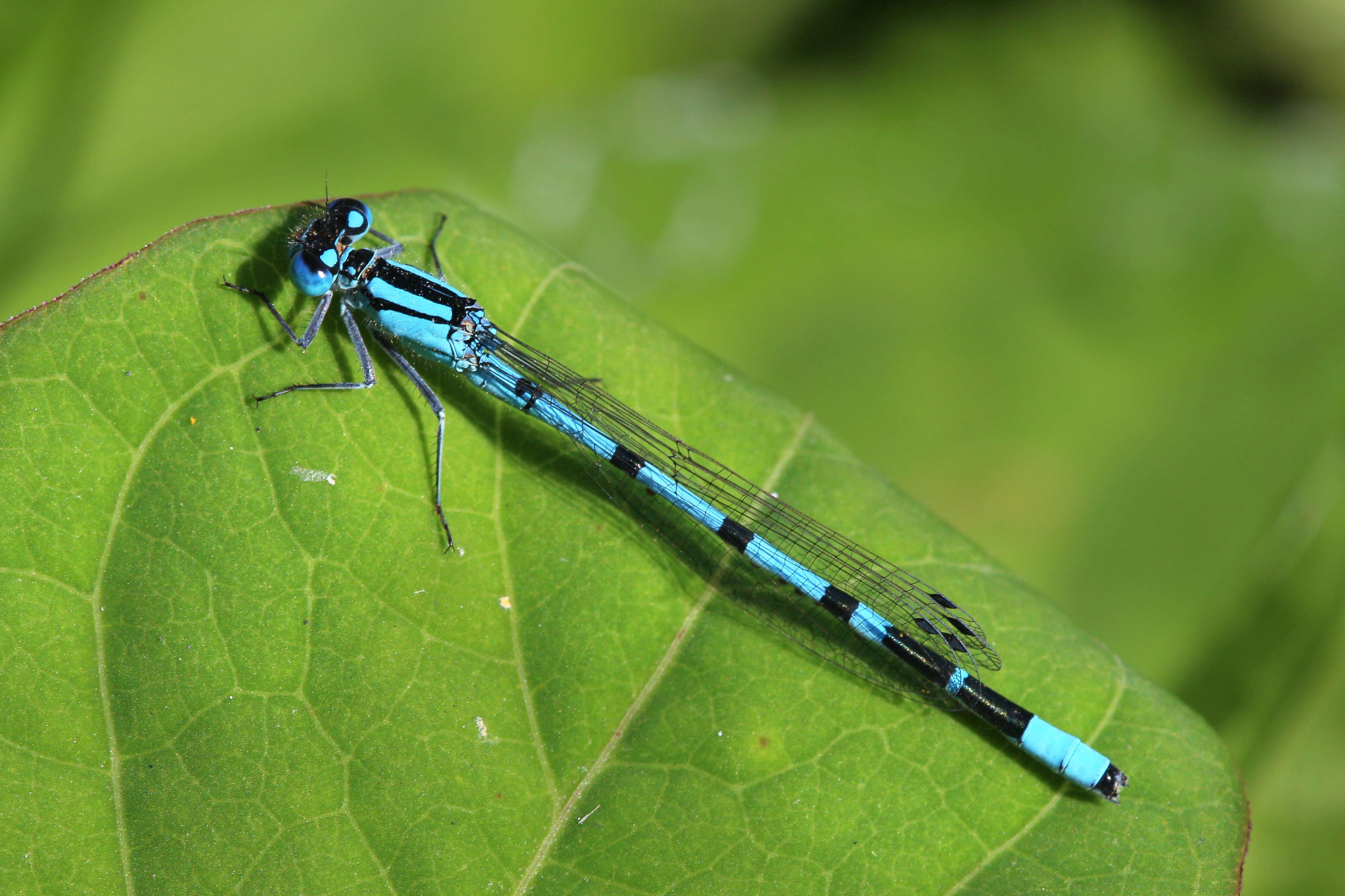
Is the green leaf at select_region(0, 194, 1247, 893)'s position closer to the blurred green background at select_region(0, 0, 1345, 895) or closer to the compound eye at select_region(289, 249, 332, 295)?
the compound eye at select_region(289, 249, 332, 295)

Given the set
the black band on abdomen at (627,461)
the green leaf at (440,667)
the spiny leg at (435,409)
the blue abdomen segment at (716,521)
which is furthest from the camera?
the black band on abdomen at (627,461)

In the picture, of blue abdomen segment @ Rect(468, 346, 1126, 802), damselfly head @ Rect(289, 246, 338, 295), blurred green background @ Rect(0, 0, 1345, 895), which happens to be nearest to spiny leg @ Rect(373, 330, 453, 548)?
blue abdomen segment @ Rect(468, 346, 1126, 802)

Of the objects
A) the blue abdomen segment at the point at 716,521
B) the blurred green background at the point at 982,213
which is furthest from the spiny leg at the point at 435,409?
the blurred green background at the point at 982,213

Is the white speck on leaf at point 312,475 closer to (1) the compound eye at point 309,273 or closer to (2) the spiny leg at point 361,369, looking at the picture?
(2) the spiny leg at point 361,369

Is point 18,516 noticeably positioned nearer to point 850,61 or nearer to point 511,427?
point 511,427

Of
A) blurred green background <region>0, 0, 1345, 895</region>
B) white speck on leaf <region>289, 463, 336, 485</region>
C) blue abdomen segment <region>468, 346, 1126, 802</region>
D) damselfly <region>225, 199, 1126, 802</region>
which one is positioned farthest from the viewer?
blurred green background <region>0, 0, 1345, 895</region>
